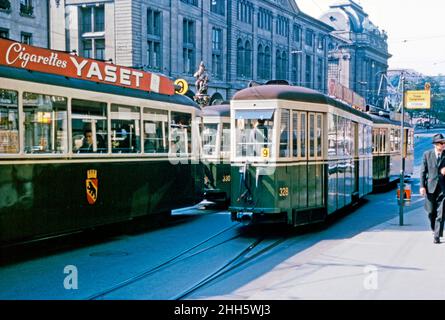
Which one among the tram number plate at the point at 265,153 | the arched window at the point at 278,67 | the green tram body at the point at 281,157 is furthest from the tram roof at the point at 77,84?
the arched window at the point at 278,67

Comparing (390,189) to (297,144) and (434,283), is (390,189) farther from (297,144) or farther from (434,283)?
(434,283)

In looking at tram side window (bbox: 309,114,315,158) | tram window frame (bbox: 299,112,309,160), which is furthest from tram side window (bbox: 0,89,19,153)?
tram side window (bbox: 309,114,315,158)

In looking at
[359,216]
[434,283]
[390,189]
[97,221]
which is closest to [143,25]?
[390,189]

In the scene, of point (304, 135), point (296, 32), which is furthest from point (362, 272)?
point (296, 32)

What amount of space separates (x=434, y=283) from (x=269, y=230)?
6.23 m

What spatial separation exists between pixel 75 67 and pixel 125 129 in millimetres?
1901

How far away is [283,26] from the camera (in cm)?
7525

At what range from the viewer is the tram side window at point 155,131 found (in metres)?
13.7

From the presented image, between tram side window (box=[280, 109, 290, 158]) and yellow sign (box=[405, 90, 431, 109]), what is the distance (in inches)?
1077

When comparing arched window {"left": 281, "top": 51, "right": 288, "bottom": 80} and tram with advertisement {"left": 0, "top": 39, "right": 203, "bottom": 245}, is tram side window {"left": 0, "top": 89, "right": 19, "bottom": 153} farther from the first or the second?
arched window {"left": 281, "top": 51, "right": 288, "bottom": 80}

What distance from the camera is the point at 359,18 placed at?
107 m

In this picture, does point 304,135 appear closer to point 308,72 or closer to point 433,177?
point 433,177

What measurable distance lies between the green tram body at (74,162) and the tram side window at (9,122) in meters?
0.02
